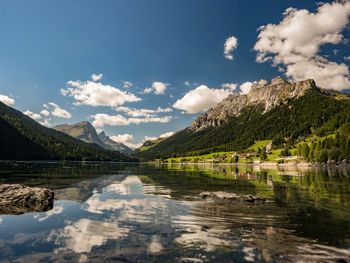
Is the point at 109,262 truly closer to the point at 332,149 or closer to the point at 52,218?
Result: the point at 52,218

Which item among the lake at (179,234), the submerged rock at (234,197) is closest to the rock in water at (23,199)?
the lake at (179,234)

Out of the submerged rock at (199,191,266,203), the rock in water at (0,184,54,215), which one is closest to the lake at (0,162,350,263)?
the rock in water at (0,184,54,215)

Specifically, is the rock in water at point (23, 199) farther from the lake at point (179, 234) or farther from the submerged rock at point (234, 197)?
the submerged rock at point (234, 197)

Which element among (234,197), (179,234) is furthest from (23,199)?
(234,197)

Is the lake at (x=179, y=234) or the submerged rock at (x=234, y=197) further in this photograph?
the submerged rock at (x=234, y=197)

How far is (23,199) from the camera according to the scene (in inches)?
909

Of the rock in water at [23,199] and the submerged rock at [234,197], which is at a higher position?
the rock in water at [23,199]

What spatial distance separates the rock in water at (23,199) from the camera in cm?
2078

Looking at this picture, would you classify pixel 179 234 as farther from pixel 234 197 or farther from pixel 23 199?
pixel 23 199

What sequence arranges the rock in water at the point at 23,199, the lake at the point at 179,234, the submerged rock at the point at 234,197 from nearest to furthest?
the lake at the point at 179,234 < the rock in water at the point at 23,199 < the submerged rock at the point at 234,197

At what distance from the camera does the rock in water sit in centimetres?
2078

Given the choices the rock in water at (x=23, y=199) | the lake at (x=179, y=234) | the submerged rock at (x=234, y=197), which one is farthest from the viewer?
the submerged rock at (x=234, y=197)

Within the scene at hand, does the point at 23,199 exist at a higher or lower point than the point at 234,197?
higher

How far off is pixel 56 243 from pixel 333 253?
1503cm
